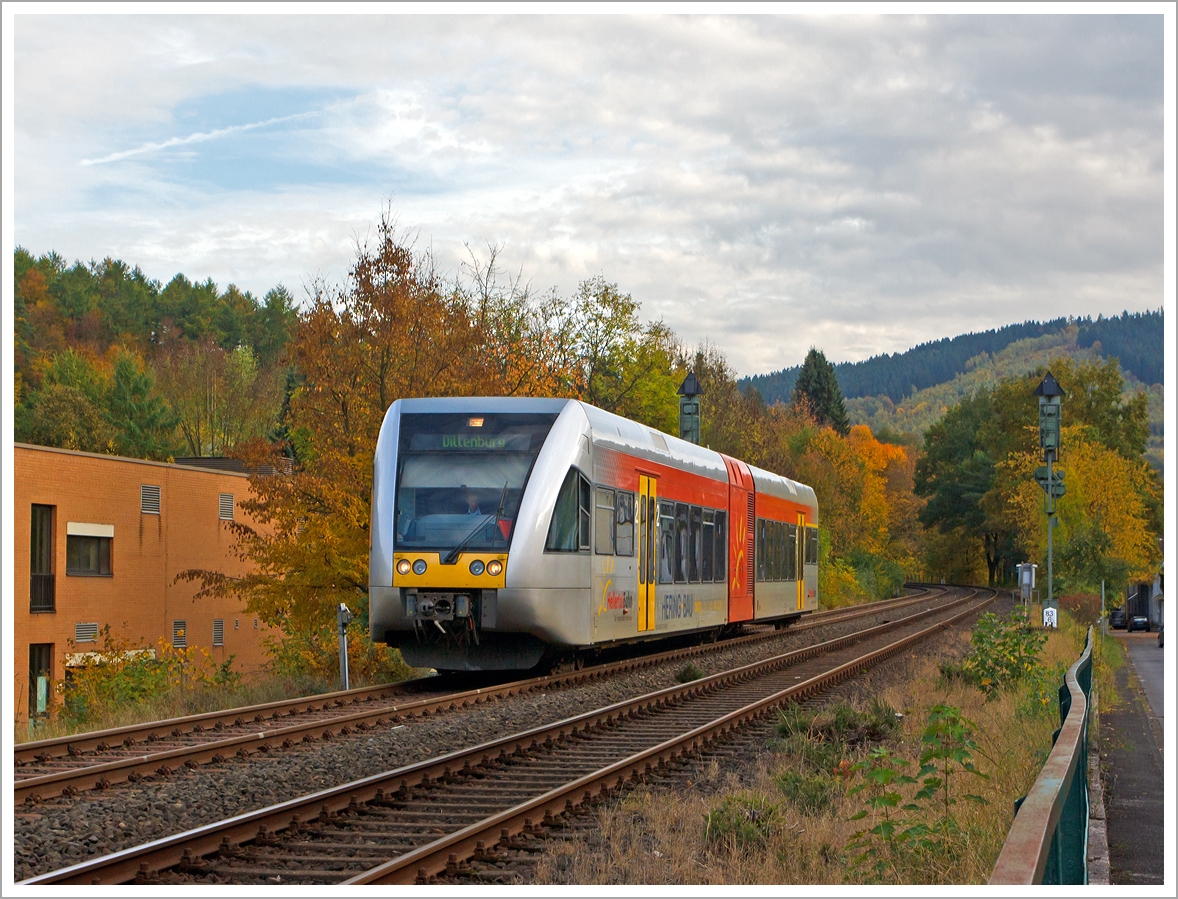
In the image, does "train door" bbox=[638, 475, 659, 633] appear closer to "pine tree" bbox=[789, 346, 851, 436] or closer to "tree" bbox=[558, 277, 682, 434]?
"tree" bbox=[558, 277, 682, 434]

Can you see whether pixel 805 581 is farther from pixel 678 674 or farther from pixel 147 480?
pixel 147 480

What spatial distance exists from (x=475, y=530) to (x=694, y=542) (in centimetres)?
695

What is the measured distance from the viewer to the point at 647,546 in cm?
1953

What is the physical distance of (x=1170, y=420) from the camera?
8289mm

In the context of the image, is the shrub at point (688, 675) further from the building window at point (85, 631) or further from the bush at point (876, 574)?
the bush at point (876, 574)

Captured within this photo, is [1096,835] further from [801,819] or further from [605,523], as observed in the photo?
[605,523]

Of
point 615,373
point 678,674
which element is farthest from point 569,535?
point 615,373

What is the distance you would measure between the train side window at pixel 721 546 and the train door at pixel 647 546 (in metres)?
3.91

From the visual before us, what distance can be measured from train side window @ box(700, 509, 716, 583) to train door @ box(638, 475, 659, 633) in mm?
2833

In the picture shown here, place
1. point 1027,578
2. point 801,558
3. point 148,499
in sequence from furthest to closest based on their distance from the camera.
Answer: point 148,499 < point 1027,578 < point 801,558

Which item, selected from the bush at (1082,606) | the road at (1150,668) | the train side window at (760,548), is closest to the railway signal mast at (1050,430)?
the road at (1150,668)

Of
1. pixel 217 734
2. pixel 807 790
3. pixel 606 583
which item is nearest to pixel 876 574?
pixel 606 583

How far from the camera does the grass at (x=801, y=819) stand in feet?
24.2

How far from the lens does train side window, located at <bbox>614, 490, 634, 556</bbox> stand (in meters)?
18.2
